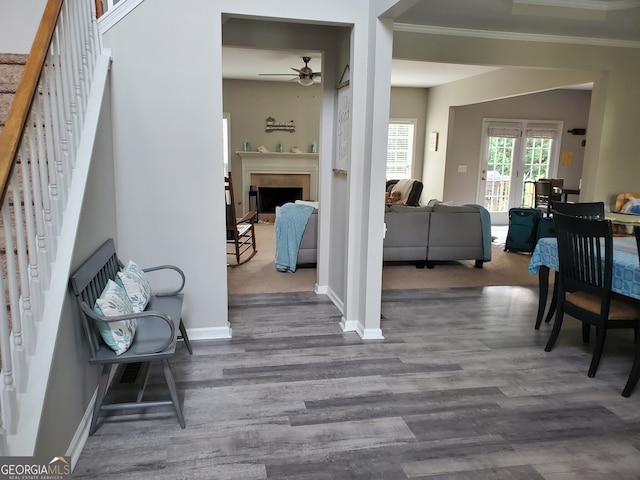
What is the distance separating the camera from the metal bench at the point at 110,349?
2152mm

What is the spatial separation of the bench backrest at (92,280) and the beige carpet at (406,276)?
6.70 ft

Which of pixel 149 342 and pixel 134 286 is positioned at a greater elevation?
pixel 134 286

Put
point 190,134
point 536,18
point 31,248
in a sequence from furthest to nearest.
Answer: point 536,18
point 190,134
point 31,248

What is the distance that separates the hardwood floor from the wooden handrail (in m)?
1.34

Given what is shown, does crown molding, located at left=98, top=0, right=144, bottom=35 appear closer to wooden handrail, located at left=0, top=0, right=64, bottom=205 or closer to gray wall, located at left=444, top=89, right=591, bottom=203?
wooden handrail, located at left=0, top=0, right=64, bottom=205

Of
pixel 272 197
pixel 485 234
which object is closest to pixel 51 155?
pixel 485 234

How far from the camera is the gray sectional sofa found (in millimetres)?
5617

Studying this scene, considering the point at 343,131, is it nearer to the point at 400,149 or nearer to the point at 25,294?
the point at 25,294

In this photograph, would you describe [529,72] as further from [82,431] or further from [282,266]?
[82,431]

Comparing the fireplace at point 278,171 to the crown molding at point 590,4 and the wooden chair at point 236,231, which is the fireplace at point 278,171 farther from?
the crown molding at point 590,4

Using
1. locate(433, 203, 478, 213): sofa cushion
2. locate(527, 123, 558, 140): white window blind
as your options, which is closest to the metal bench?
locate(433, 203, 478, 213): sofa cushion

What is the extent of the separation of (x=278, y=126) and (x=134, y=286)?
6.98 meters

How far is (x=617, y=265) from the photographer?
9.37 ft

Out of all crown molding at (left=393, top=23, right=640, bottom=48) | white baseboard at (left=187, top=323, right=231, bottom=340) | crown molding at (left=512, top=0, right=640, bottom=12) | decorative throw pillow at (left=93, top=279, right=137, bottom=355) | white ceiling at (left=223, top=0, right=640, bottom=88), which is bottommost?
white baseboard at (left=187, top=323, right=231, bottom=340)
